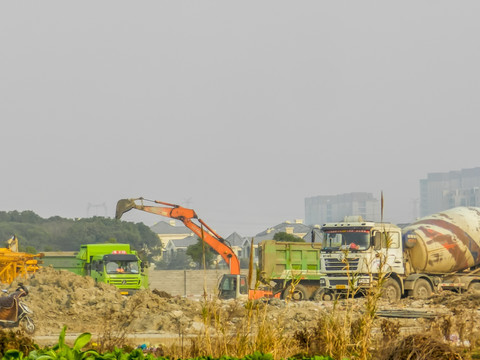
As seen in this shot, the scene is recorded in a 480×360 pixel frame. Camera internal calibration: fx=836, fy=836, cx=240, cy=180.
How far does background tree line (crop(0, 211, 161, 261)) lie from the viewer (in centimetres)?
10644

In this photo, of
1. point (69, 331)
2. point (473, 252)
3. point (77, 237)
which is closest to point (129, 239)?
point (77, 237)

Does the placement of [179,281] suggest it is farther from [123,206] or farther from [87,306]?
[87,306]

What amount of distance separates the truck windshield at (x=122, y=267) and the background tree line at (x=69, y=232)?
230 ft

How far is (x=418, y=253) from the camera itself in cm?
3447

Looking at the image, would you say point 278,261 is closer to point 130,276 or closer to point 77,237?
point 130,276

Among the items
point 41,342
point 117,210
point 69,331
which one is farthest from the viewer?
point 117,210

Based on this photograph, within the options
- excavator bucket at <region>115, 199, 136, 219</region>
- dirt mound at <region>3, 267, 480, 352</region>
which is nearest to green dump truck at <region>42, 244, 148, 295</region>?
dirt mound at <region>3, 267, 480, 352</region>

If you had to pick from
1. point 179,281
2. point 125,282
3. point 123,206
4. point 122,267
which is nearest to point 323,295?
point 125,282

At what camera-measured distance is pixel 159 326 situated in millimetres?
23422

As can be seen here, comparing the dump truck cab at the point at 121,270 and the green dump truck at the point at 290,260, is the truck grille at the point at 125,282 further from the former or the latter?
the green dump truck at the point at 290,260

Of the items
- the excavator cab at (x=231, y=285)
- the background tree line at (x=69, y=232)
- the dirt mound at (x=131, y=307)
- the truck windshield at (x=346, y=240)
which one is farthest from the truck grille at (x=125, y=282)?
the background tree line at (x=69, y=232)

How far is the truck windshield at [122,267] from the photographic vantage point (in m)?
34.1

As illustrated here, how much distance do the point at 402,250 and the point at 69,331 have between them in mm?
14896

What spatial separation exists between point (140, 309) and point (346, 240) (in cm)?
958
